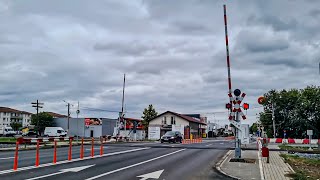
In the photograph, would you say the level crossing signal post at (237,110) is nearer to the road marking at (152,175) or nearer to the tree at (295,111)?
the road marking at (152,175)

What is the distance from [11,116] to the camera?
481ft

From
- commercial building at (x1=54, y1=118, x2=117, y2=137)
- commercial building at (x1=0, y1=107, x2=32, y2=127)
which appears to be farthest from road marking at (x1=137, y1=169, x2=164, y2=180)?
commercial building at (x1=0, y1=107, x2=32, y2=127)

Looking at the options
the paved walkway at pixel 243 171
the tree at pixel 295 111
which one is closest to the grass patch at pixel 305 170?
the paved walkway at pixel 243 171

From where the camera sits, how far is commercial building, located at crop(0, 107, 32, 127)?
141500mm

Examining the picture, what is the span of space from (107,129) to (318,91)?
49007 millimetres

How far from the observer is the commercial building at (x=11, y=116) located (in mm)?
141500

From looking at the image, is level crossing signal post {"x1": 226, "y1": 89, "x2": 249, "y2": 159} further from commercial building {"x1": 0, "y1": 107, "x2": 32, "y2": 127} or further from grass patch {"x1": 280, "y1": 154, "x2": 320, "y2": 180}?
commercial building {"x1": 0, "y1": 107, "x2": 32, "y2": 127}

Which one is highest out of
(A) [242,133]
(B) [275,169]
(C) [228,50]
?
(C) [228,50]

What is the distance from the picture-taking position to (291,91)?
74.8 meters

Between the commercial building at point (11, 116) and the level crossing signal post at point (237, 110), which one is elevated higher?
the commercial building at point (11, 116)

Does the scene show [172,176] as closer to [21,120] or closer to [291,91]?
[291,91]

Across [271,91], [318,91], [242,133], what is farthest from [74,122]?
[242,133]

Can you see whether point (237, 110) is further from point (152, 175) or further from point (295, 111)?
point (295, 111)

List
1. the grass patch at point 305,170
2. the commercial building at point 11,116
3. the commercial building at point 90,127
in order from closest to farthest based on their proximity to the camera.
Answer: the grass patch at point 305,170, the commercial building at point 90,127, the commercial building at point 11,116
